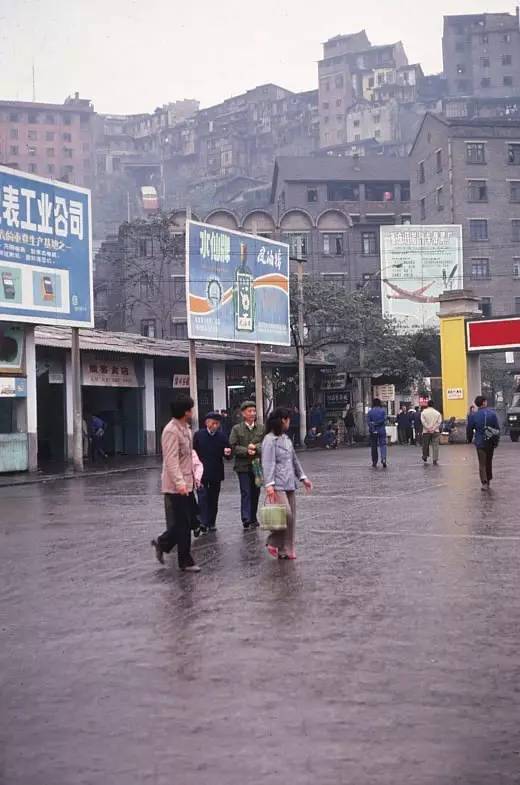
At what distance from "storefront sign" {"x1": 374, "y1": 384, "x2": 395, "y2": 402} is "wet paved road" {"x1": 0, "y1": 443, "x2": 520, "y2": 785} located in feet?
117

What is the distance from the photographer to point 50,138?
116125 millimetres

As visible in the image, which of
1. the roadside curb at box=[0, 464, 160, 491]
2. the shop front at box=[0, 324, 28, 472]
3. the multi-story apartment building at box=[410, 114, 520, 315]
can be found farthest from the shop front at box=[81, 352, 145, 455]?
the multi-story apartment building at box=[410, 114, 520, 315]

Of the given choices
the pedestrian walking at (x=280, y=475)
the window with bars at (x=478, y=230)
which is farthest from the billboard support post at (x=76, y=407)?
the window with bars at (x=478, y=230)

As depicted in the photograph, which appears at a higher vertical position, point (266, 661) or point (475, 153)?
point (475, 153)

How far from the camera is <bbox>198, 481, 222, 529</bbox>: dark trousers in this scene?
1346 cm

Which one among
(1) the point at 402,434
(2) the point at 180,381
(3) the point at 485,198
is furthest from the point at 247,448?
(3) the point at 485,198

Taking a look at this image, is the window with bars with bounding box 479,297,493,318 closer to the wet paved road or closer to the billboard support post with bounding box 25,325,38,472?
the billboard support post with bounding box 25,325,38,472

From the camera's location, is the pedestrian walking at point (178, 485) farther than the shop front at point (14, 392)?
No

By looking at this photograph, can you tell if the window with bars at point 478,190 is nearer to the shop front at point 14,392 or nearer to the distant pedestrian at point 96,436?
the distant pedestrian at point 96,436

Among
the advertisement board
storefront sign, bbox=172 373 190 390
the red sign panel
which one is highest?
the advertisement board

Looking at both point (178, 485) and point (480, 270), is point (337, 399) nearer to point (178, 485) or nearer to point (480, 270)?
point (480, 270)

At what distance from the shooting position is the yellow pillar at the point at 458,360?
42062 mm

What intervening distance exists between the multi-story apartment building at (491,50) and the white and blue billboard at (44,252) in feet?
272

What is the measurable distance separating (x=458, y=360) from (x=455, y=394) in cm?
145
